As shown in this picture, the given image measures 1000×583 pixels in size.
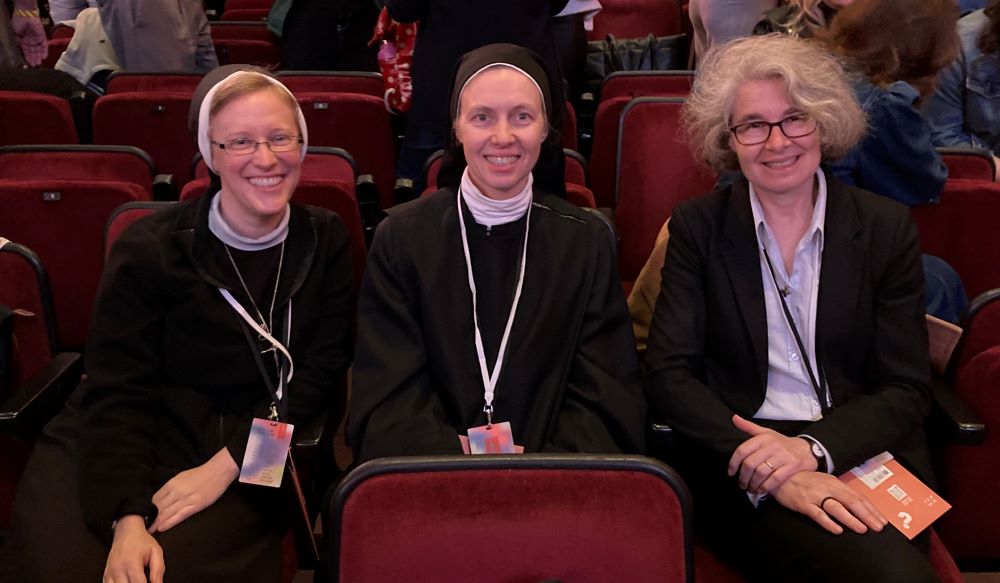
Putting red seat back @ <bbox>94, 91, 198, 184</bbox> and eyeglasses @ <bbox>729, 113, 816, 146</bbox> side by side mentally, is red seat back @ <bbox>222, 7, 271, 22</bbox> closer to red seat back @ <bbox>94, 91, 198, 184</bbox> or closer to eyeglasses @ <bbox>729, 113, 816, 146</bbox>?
red seat back @ <bbox>94, 91, 198, 184</bbox>

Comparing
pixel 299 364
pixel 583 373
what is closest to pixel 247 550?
pixel 299 364

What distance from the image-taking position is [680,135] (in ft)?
8.83

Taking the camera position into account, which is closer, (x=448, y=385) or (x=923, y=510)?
(x=923, y=510)

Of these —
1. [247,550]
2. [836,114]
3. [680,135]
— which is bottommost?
[247,550]

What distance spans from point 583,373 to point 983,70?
→ 2.09 meters

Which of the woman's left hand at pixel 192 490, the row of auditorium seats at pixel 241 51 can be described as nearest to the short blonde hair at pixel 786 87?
the woman's left hand at pixel 192 490

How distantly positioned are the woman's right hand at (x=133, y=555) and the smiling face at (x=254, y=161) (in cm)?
65

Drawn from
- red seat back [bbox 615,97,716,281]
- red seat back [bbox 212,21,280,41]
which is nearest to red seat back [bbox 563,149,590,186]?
red seat back [bbox 615,97,716,281]

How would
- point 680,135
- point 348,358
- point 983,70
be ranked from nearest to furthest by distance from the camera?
point 348,358 → point 680,135 → point 983,70

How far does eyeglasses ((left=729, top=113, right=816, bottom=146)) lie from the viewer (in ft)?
6.22

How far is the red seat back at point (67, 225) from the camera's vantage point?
2506mm

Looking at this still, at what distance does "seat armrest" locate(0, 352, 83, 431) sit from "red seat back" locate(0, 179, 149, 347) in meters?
0.52

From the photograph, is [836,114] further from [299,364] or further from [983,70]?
[983,70]

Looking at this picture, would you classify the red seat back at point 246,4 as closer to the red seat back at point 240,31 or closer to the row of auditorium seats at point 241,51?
the red seat back at point 240,31
